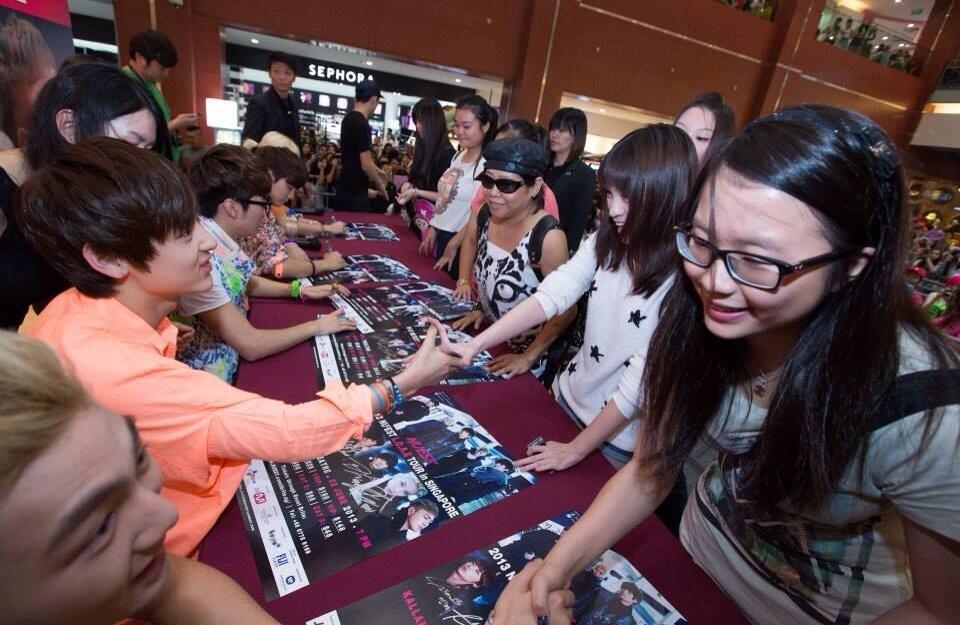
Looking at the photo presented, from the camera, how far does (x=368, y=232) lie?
128 inches

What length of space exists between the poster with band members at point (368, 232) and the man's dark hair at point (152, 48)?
5.42ft

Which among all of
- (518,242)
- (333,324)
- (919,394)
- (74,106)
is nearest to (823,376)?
(919,394)

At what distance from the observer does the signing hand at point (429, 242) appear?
2.96 m

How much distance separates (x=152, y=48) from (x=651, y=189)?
3.59 m

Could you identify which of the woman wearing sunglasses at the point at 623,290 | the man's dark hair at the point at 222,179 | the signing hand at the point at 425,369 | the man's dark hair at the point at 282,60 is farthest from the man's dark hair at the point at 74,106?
the man's dark hair at the point at 282,60

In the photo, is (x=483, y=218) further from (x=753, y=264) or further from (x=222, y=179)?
(x=753, y=264)

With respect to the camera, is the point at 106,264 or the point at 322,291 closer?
the point at 106,264

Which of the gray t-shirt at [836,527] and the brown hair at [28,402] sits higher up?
the brown hair at [28,402]

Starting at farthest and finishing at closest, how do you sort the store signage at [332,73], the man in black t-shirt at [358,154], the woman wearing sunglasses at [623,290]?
the store signage at [332,73] → the man in black t-shirt at [358,154] → the woman wearing sunglasses at [623,290]

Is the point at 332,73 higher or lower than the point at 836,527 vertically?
higher

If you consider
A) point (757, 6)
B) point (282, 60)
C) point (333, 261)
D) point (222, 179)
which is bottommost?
point (333, 261)

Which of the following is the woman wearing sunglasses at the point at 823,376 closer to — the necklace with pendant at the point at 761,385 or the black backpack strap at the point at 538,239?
the necklace with pendant at the point at 761,385

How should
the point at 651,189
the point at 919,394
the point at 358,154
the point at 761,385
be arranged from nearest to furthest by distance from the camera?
the point at 919,394, the point at 761,385, the point at 651,189, the point at 358,154

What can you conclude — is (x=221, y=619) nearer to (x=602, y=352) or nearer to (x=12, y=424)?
(x=12, y=424)
